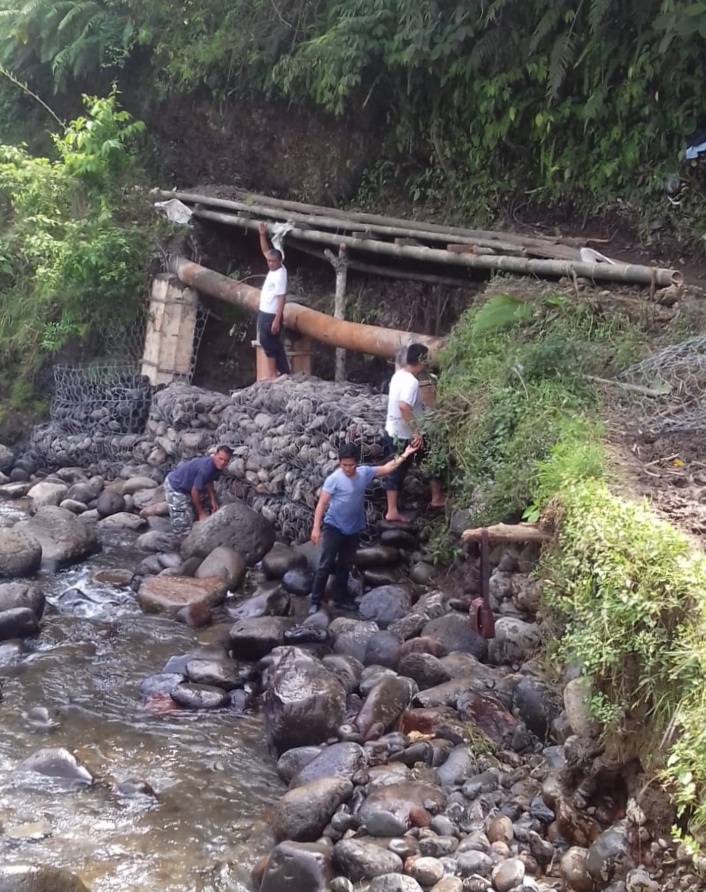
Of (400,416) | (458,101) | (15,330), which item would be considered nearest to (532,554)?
(400,416)

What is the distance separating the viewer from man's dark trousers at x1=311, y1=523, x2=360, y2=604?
8156 mm

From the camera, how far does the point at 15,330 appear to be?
1451 centimetres

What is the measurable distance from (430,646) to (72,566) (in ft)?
15.2

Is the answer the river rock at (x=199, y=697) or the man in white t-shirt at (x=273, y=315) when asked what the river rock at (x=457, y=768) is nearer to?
the river rock at (x=199, y=697)

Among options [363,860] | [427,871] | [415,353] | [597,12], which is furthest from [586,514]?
[597,12]

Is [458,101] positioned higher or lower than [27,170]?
higher

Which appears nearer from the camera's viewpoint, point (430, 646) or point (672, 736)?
point (672, 736)

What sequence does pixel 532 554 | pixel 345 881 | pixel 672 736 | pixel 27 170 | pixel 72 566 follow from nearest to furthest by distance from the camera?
pixel 672 736
pixel 345 881
pixel 532 554
pixel 72 566
pixel 27 170

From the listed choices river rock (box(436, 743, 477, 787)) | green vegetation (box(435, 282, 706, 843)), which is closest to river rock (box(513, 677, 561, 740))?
green vegetation (box(435, 282, 706, 843))

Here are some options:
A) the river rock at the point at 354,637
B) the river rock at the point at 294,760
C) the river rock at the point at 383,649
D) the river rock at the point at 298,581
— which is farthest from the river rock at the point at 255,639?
the river rock at the point at 294,760

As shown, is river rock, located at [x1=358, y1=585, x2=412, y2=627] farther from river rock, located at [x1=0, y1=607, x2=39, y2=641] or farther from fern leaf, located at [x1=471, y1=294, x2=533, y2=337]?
river rock, located at [x1=0, y1=607, x2=39, y2=641]

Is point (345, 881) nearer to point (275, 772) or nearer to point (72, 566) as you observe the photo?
point (275, 772)

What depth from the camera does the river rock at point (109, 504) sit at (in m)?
11.4

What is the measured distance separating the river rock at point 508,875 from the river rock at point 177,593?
175 inches
